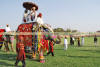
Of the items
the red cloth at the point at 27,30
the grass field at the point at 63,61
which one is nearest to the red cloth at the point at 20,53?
the grass field at the point at 63,61

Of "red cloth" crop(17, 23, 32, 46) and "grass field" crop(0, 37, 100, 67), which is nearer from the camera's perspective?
"grass field" crop(0, 37, 100, 67)

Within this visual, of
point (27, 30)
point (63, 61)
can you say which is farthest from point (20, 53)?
point (63, 61)

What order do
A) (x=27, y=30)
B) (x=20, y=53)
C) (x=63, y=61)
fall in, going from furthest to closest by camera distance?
(x=27, y=30), (x=63, y=61), (x=20, y=53)

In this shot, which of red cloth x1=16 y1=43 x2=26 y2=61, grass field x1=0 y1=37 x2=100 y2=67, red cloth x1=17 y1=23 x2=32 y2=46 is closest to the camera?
red cloth x1=16 y1=43 x2=26 y2=61

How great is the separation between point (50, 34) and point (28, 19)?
1750 millimetres

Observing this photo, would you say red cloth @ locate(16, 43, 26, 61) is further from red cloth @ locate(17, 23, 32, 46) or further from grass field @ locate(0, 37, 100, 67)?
red cloth @ locate(17, 23, 32, 46)

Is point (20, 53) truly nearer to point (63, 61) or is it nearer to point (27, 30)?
point (27, 30)

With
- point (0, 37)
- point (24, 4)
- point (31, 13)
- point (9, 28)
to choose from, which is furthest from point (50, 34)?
point (0, 37)

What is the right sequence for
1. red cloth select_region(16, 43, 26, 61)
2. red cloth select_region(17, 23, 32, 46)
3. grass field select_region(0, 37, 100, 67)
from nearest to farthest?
red cloth select_region(16, 43, 26, 61)
grass field select_region(0, 37, 100, 67)
red cloth select_region(17, 23, 32, 46)

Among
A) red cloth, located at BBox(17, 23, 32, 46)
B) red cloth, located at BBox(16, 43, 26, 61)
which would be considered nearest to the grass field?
red cloth, located at BBox(16, 43, 26, 61)

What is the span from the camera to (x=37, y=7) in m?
8.83

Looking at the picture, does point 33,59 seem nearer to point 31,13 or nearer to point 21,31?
point 21,31

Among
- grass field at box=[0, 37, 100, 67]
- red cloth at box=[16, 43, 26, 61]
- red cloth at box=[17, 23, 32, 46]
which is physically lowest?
grass field at box=[0, 37, 100, 67]

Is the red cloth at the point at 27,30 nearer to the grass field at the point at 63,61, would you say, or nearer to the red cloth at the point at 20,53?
the grass field at the point at 63,61
